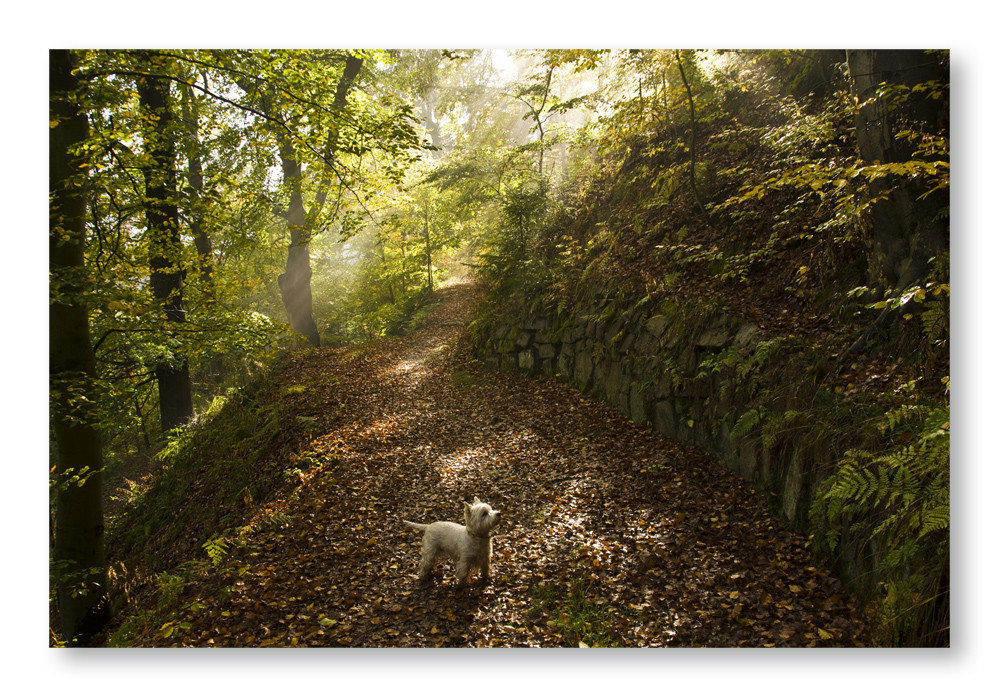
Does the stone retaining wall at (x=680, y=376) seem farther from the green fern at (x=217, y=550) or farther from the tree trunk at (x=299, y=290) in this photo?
the tree trunk at (x=299, y=290)

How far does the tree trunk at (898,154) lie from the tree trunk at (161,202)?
6.28 metres

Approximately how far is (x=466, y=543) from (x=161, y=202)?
14.9 feet

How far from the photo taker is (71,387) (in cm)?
379

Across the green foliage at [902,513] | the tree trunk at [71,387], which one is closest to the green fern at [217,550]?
the tree trunk at [71,387]

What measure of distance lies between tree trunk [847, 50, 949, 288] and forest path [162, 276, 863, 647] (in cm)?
226

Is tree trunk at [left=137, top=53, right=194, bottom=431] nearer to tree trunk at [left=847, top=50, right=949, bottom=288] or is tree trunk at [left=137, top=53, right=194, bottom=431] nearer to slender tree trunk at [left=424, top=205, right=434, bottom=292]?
tree trunk at [left=847, top=50, right=949, bottom=288]

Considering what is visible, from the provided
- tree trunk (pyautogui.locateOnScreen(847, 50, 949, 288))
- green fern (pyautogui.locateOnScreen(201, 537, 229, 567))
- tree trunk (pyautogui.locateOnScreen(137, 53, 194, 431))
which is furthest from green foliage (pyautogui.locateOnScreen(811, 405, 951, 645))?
tree trunk (pyautogui.locateOnScreen(137, 53, 194, 431))

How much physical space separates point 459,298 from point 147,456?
8.53 m

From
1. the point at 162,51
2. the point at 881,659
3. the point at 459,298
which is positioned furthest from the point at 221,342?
the point at 459,298

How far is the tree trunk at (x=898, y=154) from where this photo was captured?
381 cm

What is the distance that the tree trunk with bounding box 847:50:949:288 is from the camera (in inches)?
150

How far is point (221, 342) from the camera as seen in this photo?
17.1 feet

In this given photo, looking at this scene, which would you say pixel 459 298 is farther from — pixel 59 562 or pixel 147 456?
pixel 59 562

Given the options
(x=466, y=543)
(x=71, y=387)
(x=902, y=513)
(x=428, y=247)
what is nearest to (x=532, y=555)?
(x=466, y=543)
